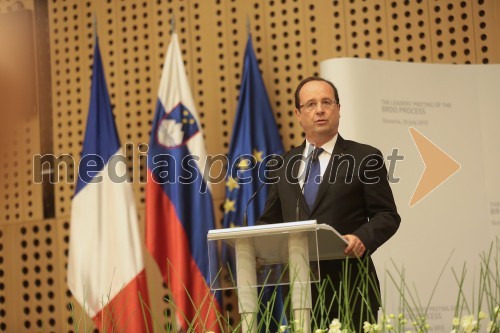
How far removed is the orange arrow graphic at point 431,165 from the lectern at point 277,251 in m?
2.33

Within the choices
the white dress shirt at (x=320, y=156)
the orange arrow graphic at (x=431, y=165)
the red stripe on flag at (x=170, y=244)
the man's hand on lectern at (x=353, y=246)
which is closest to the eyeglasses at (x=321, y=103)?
the white dress shirt at (x=320, y=156)

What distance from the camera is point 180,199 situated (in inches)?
209

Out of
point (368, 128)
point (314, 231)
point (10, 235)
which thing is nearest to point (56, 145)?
point (10, 235)

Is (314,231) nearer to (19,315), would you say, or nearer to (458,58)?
(458,58)

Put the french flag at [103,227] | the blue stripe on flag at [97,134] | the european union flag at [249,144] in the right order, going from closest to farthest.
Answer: the french flag at [103,227]
the european union flag at [249,144]
the blue stripe on flag at [97,134]

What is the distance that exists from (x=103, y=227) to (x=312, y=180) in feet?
9.62

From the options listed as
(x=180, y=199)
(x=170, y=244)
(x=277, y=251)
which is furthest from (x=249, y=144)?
(x=277, y=251)

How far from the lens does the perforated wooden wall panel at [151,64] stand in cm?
559

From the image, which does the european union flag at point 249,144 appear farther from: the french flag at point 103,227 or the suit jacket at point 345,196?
the suit jacket at point 345,196

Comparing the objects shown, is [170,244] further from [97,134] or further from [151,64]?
[151,64]

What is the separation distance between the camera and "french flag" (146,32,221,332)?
5277mm

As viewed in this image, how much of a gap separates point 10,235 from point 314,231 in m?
4.40

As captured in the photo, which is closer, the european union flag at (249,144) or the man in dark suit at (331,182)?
the man in dark suit at (331,182)

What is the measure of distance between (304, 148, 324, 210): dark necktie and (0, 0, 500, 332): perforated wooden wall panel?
289 cm
